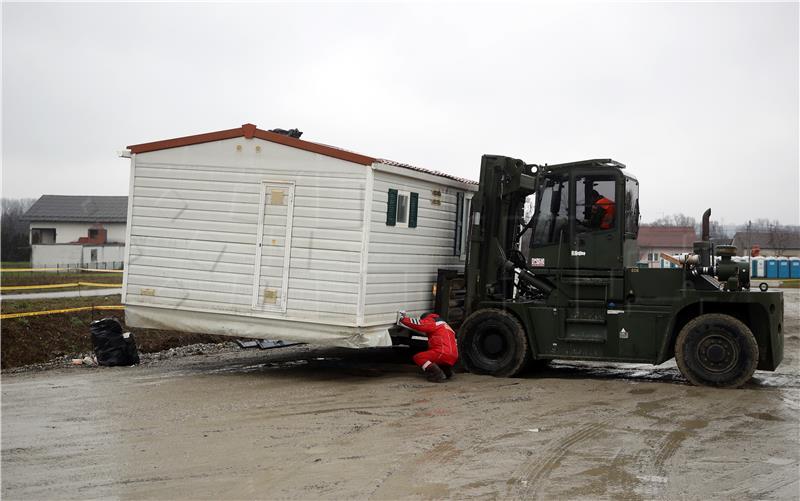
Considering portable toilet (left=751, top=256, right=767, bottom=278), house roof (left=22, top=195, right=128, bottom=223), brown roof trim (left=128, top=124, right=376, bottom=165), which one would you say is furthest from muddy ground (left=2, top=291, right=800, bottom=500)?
house roof (left=22, top=195, right=128, bottom=223)

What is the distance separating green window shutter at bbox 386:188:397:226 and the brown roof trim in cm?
82

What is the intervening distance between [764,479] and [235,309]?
7878 millimetres

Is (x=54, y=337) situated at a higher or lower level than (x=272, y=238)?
lower

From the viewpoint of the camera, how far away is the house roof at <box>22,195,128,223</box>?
62.2 meters

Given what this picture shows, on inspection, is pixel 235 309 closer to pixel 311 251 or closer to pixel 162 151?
pixel 311 251

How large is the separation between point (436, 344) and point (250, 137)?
13.9ft

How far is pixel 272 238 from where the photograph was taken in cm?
1223

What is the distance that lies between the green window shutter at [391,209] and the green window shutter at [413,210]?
0.55m

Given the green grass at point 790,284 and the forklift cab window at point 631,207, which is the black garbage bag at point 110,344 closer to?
the forklift cab window at point 631,207

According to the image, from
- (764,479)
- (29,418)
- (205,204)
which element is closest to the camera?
(764,479)

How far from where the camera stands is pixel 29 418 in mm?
9031

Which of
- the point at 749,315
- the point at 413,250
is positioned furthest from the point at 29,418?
the point at 749,315

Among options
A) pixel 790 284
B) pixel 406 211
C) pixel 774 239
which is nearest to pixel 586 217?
pixel 406 211

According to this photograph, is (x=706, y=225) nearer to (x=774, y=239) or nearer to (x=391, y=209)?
(x=391, y=209)
